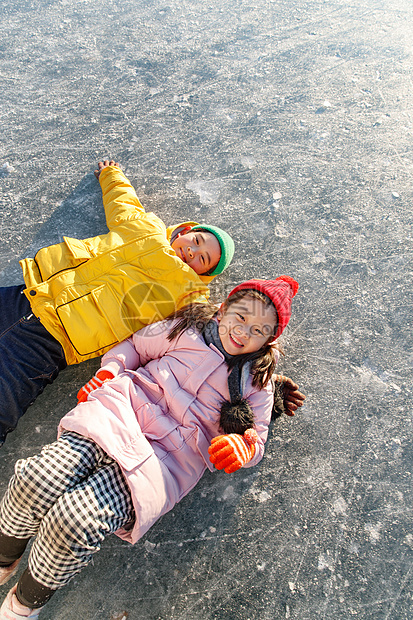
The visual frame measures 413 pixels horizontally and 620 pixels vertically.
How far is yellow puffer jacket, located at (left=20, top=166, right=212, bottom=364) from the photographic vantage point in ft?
5.78

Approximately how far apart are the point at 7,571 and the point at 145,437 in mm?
660

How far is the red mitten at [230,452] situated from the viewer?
1472 mm

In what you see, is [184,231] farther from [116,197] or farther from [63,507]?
[63,507]

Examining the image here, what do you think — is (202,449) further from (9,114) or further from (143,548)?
(9,114)

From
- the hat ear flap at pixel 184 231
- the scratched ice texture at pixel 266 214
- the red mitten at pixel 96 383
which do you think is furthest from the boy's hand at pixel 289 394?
the hat ear flap at pixel 184 231

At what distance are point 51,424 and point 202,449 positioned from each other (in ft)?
2.33

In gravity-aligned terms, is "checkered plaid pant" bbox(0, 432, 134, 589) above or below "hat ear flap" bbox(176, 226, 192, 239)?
below

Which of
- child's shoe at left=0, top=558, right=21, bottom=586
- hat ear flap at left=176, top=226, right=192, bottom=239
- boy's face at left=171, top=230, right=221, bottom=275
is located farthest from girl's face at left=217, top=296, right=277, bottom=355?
child's shoe at left=0, top=558, right=21, bottom=586

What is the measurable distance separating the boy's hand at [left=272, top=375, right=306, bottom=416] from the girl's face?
10.7 inches

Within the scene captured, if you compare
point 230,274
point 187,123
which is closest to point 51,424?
point 230,274

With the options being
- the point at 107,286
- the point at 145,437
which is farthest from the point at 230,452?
the point at 107,286

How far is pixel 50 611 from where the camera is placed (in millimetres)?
1466

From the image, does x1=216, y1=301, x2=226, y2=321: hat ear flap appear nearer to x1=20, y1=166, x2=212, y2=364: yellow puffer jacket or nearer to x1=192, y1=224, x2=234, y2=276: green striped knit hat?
x1=20, y1=166, x2=212, y2=364: yellow puffer jacket

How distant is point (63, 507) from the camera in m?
1.28
